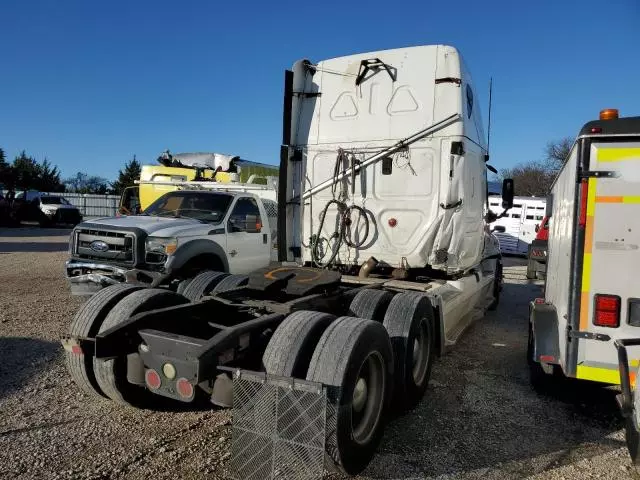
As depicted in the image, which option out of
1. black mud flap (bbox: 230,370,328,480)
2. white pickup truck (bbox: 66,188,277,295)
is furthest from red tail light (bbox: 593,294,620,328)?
white pickup truck (bbox: 66,188,277,295)

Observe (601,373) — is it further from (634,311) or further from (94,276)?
(94,276)

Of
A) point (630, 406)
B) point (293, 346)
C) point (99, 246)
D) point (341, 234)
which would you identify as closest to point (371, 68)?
point (341, 234)

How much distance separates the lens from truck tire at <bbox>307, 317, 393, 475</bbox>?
297 centimetres

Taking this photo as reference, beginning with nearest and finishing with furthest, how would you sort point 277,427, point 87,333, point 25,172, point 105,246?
1. point 277,427
2. point 87,333
3. point 105,246
4. point 25,172

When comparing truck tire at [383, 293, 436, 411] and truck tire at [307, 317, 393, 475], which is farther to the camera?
truck tire at [383, 293, 436, 411]

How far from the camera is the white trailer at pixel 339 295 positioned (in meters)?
3.04

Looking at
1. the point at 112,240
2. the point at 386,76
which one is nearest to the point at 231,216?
the point at 112,240

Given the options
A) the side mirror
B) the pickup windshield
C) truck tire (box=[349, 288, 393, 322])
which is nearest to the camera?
truck tire (box=[349, 288, 393, 322])

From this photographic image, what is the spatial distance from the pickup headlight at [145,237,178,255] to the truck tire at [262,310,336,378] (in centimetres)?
376

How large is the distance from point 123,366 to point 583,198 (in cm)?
368

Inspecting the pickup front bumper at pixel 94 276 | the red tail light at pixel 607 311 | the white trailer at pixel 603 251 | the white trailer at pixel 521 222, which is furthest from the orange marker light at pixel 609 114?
the white trailer at pixel 521 222

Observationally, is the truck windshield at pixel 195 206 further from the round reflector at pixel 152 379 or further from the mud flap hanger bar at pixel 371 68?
the round reflector at pixel 152 379

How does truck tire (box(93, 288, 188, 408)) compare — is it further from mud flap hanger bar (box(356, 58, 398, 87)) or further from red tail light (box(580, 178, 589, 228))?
mud flap hanger bar (box(356, 58, 398, 87))

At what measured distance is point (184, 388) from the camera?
3227mm
